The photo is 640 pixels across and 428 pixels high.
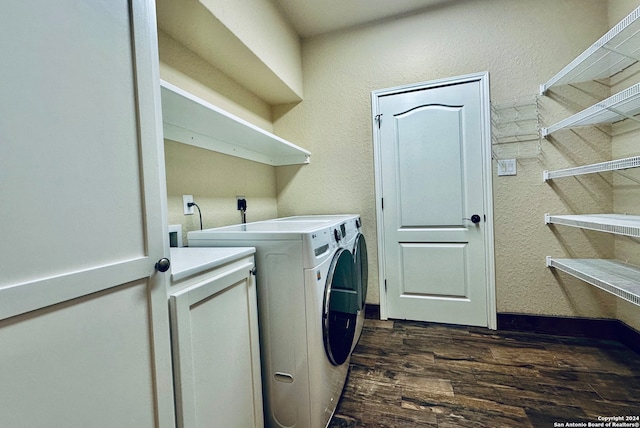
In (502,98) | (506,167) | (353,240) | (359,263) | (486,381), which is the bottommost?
(486,381)

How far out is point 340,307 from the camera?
147 cm

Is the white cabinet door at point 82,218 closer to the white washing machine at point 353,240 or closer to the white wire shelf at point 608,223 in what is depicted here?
the white washing machine at point 353,240

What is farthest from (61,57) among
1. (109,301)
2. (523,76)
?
(523,76)

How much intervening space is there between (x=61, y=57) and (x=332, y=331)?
4.29ft

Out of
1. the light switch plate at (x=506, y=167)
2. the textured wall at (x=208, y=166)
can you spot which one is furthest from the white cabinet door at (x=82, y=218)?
the light switch plate at (x=506, y=167)

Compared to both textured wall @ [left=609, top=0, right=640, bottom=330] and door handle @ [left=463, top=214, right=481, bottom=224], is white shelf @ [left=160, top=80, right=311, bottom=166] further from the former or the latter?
textured wall @ [left=609, top=0, right=640, bottom=330]

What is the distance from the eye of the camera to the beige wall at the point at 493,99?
191cm

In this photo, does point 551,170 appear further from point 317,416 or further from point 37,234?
point 37,234

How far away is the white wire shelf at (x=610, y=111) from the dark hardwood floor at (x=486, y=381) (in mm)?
1474

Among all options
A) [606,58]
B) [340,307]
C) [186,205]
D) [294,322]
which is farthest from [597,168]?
[186,205]

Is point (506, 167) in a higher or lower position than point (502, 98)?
lower

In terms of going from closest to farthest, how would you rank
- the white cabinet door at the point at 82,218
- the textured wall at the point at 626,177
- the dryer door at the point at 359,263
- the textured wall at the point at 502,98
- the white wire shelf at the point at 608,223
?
the white cabinet door at the point at 82,218 → the white wire shelf at the point at 608,223 → the textured wall at the point at 626,177 → the dryer door at the point at 359,263 → the textured wall at the point at 502,98

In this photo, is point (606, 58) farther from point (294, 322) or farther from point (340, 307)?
point (294, 322)

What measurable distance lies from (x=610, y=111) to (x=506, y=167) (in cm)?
62
